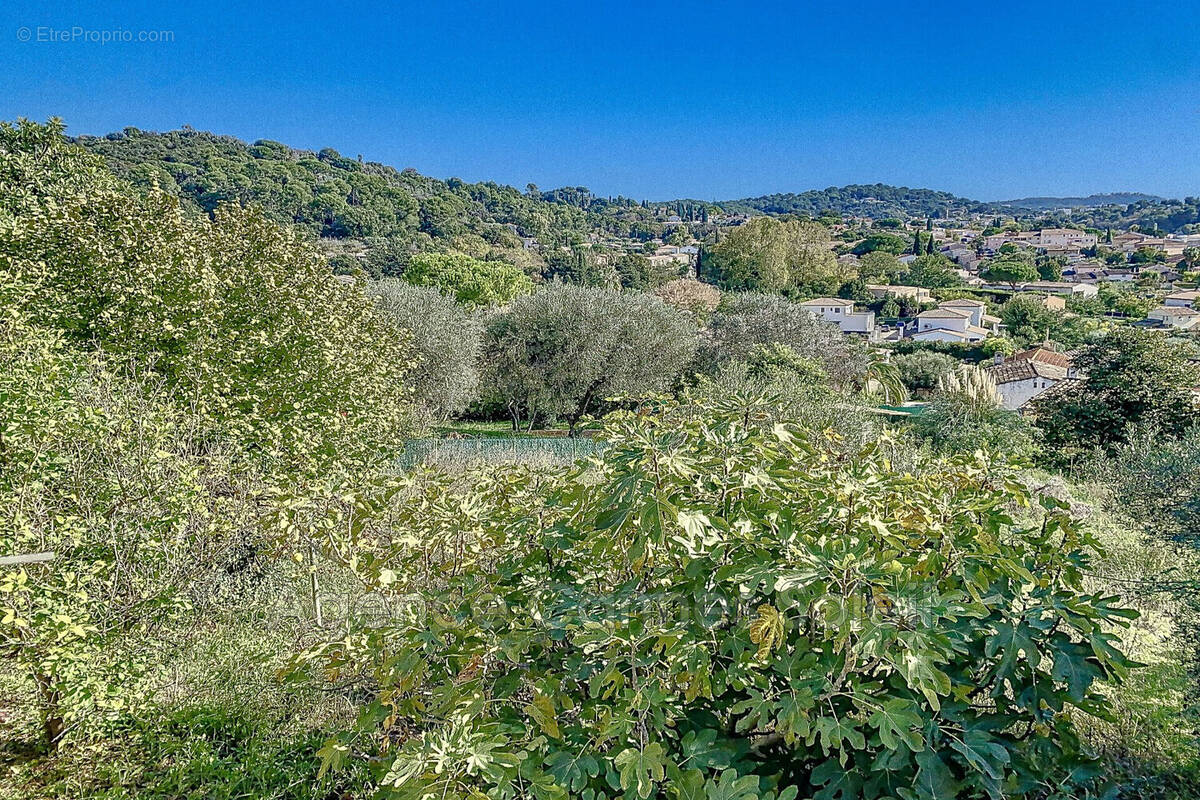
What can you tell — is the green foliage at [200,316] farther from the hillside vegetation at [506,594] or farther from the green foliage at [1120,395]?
the green foliage at [1120,395]

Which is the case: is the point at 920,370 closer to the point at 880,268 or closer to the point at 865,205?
the point at 880,268

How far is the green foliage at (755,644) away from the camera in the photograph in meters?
1.65

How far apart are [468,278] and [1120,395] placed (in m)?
30.1

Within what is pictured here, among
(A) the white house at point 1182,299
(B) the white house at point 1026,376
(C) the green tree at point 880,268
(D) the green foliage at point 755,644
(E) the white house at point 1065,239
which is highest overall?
(E) the white house at point 1065,239

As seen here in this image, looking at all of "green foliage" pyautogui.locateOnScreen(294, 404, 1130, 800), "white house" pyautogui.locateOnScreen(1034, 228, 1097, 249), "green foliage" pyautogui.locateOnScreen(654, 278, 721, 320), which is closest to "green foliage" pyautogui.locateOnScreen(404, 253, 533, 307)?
"green foliage" pyautogui.locateOnScreen(654, 278, 721, 320)

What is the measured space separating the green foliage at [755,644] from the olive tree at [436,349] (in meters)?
14.2

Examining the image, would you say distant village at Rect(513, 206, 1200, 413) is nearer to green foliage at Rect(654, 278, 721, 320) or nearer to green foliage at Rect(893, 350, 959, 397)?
green foliage at Rect(893, 350, 959, 397)

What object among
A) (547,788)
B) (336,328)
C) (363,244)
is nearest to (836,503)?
(547,788)

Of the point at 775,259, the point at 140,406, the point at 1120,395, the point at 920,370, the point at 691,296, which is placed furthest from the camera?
the point at 775,259

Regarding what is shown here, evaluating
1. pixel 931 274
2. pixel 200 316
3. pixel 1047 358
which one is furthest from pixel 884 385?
pixel 931 274

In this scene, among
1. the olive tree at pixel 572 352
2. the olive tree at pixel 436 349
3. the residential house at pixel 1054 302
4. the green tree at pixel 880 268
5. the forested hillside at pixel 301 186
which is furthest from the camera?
the green tree at pixel 880 268

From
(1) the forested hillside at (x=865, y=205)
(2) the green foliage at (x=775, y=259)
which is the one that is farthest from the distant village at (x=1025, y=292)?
(1) the forested hillside at (x=865, y=205)

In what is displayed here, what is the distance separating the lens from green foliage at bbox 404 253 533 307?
34.6 metres

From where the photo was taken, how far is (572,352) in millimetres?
17141
